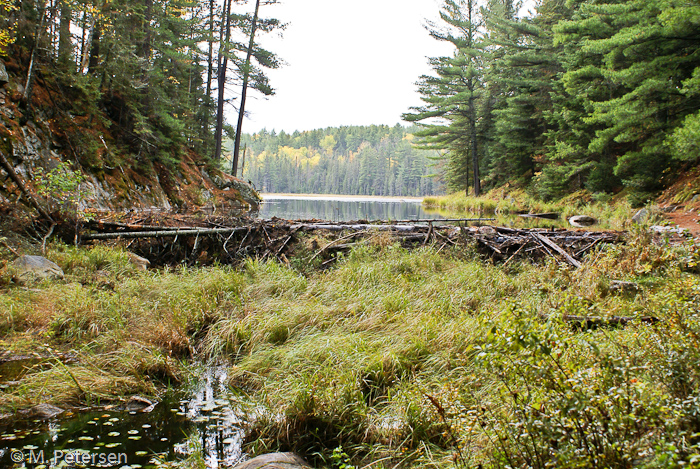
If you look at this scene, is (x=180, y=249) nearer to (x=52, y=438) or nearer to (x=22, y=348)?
(x=22, y=348)

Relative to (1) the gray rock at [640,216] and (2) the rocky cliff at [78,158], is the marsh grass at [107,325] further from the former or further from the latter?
(1) the gray rock at [640,216]

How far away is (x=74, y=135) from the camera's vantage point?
1148 centimetres

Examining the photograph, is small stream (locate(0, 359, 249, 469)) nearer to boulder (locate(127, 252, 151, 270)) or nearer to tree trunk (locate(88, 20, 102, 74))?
boulder (locate(127, 252, 151, 270))

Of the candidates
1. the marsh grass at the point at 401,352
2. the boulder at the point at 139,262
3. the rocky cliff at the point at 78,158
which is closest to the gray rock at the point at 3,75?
the rocky cliff at the point at 78,158

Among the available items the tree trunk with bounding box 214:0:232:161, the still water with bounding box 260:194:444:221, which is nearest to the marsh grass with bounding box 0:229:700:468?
the still water with bounding box 260:194:444:221

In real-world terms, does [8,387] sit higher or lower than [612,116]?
lower

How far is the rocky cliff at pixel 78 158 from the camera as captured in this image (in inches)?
351

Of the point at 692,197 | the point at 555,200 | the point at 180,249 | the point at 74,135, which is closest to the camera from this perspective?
the point at 180,249

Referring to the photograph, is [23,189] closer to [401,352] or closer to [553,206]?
[401,352]

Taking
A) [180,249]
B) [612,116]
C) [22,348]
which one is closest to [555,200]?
[612,116]

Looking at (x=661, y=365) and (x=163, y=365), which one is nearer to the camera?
(x=661, y=365)

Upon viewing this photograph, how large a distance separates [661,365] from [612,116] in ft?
53.1

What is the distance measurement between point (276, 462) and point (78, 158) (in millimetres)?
12126

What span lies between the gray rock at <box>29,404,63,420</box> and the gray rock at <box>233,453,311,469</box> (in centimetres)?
157
